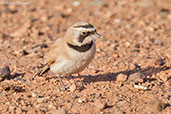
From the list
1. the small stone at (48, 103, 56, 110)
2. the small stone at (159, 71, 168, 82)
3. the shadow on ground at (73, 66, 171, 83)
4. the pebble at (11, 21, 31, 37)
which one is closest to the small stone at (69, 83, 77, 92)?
the shadow on ground at (73, 66, 171, 83)

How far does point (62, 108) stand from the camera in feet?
17.7

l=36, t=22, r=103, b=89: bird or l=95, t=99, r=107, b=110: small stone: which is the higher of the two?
l=36, t=22, r=103, b=89: bird

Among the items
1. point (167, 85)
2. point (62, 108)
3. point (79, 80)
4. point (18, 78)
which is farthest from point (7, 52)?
point (167, 85)

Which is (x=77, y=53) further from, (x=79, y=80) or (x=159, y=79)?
(x=159, y=79)

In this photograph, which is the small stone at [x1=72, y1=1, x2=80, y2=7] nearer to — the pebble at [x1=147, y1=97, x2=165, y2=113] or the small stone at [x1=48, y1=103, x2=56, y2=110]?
the small stone at [x1=48, y1=103, x2=56, y2=110]

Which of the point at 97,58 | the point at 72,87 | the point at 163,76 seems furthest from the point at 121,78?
the point at 97,58

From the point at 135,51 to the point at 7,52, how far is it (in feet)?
10.3

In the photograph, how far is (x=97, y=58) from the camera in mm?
7926

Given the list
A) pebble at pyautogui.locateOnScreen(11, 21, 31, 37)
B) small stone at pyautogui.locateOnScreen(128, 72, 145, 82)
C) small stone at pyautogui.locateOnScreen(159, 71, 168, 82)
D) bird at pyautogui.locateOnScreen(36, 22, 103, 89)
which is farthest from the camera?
pebble at pyautogui.locateOnScreen(11, 21, 31, 37)

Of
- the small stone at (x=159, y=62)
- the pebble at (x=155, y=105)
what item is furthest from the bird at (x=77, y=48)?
the small stone at (x=159, y=62)

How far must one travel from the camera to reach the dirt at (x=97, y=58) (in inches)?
221

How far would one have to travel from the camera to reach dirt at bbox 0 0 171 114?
562 cm

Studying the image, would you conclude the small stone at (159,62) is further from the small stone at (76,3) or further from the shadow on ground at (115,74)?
the small stone at (76,3)

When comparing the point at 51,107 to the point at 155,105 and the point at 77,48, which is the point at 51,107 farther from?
the point at 155,105
